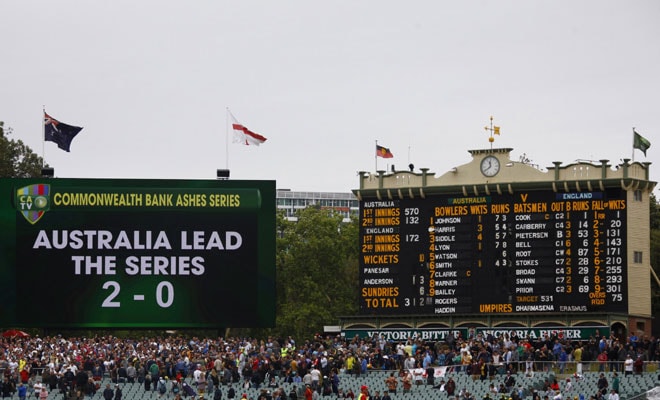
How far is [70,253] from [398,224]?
1027 centimetres

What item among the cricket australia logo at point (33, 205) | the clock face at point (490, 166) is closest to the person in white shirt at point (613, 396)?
the clock face at point (490, 166)

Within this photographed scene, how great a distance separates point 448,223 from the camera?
161ft

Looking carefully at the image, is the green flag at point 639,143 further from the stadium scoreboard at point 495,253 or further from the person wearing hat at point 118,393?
the person wearing hat at point 118,393

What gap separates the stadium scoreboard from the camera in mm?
46562

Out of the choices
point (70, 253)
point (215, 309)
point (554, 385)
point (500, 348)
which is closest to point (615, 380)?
point (554, 385)

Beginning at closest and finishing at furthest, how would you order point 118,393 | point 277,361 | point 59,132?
point 118,393, point 277,361, point 59,132

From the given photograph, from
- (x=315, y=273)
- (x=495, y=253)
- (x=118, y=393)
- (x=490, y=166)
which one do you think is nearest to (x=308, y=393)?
(x=118, y=393)

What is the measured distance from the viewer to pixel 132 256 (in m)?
50.5

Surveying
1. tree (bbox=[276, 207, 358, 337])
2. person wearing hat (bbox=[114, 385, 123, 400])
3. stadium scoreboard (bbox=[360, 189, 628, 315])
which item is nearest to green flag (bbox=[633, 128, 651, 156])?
stadium scoreboard (bbox=[360, 189, 628, 315])

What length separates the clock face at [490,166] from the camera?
4891 cm

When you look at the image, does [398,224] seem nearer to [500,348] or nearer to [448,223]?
[448,223]

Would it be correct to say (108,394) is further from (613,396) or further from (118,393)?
(613,396)

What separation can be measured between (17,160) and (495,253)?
118 feet

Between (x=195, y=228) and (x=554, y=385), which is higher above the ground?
(x=195, y=228)
